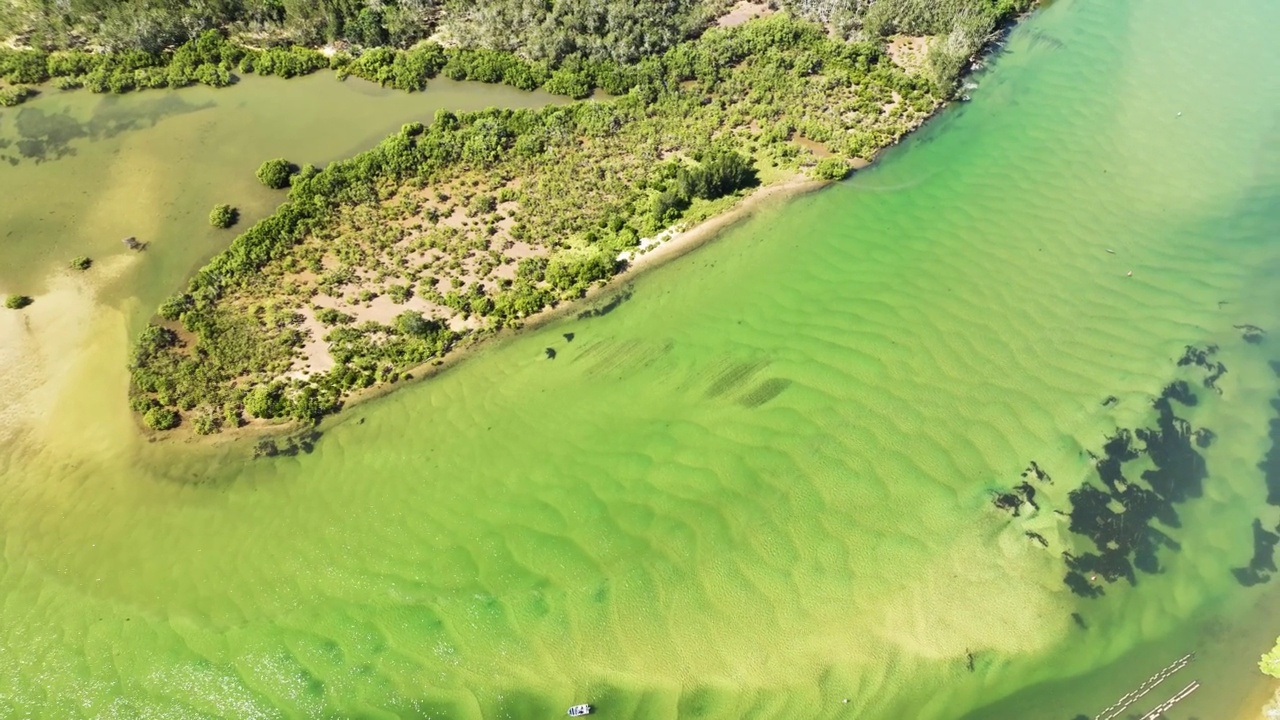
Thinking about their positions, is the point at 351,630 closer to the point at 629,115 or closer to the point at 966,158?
the point at 629,115

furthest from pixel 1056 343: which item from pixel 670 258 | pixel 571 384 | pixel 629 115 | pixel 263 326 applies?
pixel 263 326

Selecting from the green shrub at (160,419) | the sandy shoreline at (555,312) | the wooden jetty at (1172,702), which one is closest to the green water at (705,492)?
the wooden jetty at (1172,702)

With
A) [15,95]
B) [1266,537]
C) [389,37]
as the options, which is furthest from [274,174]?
[1266,537]

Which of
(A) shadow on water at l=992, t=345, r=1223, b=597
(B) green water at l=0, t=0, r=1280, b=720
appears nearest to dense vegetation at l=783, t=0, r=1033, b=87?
(B) green water at l=0, t=0, r=1280, b=720

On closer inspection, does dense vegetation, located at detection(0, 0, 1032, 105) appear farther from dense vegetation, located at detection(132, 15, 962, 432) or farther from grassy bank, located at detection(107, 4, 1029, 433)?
dense vegetation, located at detection(132, 15, 962, 432)

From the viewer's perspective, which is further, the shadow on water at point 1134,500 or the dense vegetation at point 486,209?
the dense vegetation at point 486,209

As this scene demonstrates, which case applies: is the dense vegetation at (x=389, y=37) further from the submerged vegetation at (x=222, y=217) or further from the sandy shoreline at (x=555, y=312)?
the sandy shoreline at (x=555, y=312)
